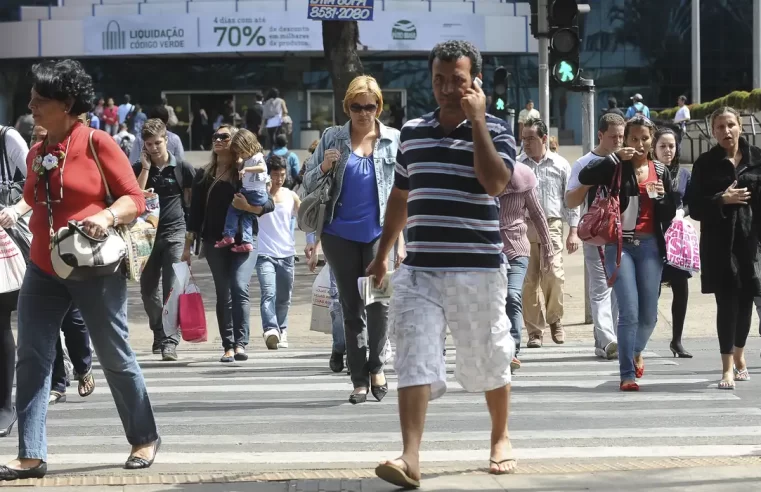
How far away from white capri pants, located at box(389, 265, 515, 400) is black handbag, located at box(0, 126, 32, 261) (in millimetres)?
2938

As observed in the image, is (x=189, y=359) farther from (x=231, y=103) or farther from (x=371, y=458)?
(x=231, y=103)

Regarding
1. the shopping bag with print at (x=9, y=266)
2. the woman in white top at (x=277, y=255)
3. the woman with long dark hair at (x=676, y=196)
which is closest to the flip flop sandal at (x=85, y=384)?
the shopping bag with print at (x=9, y=266)

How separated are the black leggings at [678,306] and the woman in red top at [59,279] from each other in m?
5.87

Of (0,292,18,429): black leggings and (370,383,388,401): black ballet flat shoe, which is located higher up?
(0,292,18,429): black leggings

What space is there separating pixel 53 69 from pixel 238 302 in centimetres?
506

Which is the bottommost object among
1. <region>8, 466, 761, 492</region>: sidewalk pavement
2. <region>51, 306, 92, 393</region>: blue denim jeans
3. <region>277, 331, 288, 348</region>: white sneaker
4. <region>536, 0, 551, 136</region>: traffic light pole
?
<region>277, 331, 288, 348</region>: white sneaker

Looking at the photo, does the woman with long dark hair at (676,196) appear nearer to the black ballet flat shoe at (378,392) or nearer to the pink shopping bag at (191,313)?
the black ballet flat shoe at (378,392)

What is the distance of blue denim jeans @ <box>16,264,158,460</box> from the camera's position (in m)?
5.93

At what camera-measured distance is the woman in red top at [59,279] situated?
5.92 metres

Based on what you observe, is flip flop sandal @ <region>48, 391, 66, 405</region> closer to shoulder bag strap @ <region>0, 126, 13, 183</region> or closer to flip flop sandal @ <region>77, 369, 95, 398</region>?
flip flop sandal @ <region>77, 369, 95, 398</region>

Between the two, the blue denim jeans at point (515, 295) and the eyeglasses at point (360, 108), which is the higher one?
the eyeglasses at point (360, 108)

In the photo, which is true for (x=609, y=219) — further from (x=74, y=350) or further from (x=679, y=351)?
(x=74, y=350)

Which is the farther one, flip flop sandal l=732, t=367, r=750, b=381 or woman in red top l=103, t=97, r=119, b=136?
woman in red top l=103, t=97, r=119, b=136

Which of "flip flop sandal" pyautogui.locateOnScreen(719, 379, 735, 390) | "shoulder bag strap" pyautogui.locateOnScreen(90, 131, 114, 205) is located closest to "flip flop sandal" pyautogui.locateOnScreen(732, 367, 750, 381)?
"flip flop sandal" pyautogui.locateOnScreen(719, 379, 735, 390)
